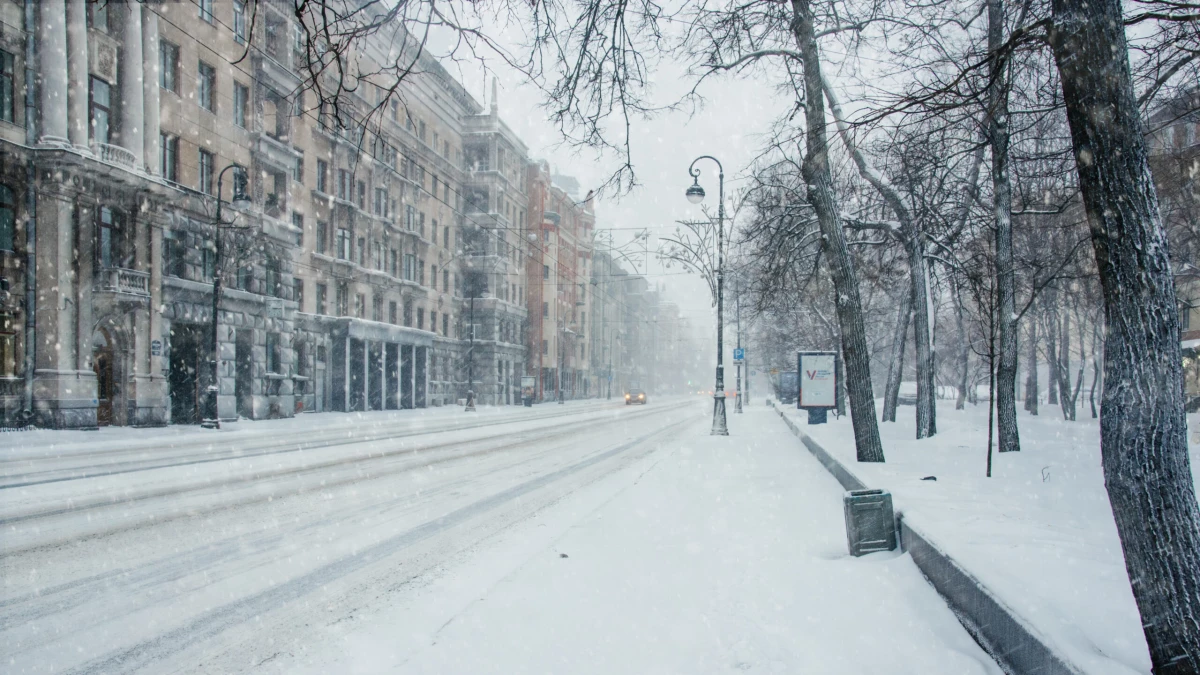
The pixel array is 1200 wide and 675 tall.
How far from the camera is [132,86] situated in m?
23.3

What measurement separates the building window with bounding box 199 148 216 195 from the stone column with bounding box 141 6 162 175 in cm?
257

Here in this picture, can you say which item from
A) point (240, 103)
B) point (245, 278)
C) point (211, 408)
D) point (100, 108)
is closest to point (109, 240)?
point (100, 108)

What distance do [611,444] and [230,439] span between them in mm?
9792

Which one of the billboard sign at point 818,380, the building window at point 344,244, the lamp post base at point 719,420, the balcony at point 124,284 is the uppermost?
the building window at point 344,244

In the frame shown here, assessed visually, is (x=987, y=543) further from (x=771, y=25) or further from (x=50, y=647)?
(x=771, y=25)

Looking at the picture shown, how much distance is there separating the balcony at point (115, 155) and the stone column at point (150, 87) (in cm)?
81

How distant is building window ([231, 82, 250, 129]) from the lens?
2905 centimetres

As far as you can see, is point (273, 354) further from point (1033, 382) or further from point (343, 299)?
point (1033, 382)

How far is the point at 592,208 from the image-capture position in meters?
81.2

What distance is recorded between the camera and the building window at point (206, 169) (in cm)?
2700

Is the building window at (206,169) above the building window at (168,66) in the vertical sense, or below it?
below

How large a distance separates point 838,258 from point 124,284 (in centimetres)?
2096

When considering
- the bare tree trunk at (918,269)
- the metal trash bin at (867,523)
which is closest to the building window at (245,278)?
the bare tree trunk at (918,269)

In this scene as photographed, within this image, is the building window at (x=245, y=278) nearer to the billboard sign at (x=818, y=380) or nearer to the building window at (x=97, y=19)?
the building window at (x=97, y=19)
